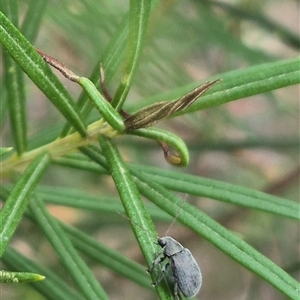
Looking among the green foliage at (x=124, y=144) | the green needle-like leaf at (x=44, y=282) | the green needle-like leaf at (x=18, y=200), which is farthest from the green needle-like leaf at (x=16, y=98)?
the green needle-like leaf at (x=44, y=282)

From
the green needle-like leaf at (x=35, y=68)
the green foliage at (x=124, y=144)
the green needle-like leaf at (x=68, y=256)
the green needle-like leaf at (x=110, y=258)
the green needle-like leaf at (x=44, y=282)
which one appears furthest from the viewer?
the green needle-like leaf at (x=110, y=258)

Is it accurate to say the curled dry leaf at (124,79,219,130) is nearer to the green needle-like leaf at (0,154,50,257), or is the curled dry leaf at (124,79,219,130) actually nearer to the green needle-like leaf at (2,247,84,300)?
the green needle-like leaf at (0,154,50,257)

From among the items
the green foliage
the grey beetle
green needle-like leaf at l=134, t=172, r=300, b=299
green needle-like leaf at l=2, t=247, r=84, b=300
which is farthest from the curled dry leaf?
green needle-like leaf at l=2, t=247, r=84, b=300

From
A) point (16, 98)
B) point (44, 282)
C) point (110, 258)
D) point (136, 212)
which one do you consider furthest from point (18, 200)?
point (110, 258)

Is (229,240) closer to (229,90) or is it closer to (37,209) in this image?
(229,90)

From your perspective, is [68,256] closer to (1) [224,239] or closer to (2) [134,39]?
(1) [224,239]

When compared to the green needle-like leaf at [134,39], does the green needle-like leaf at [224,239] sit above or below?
Answer: below

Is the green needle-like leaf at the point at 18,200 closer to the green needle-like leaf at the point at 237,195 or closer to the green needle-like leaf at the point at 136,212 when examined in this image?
the green needle-like leaf at the point at 136,212
